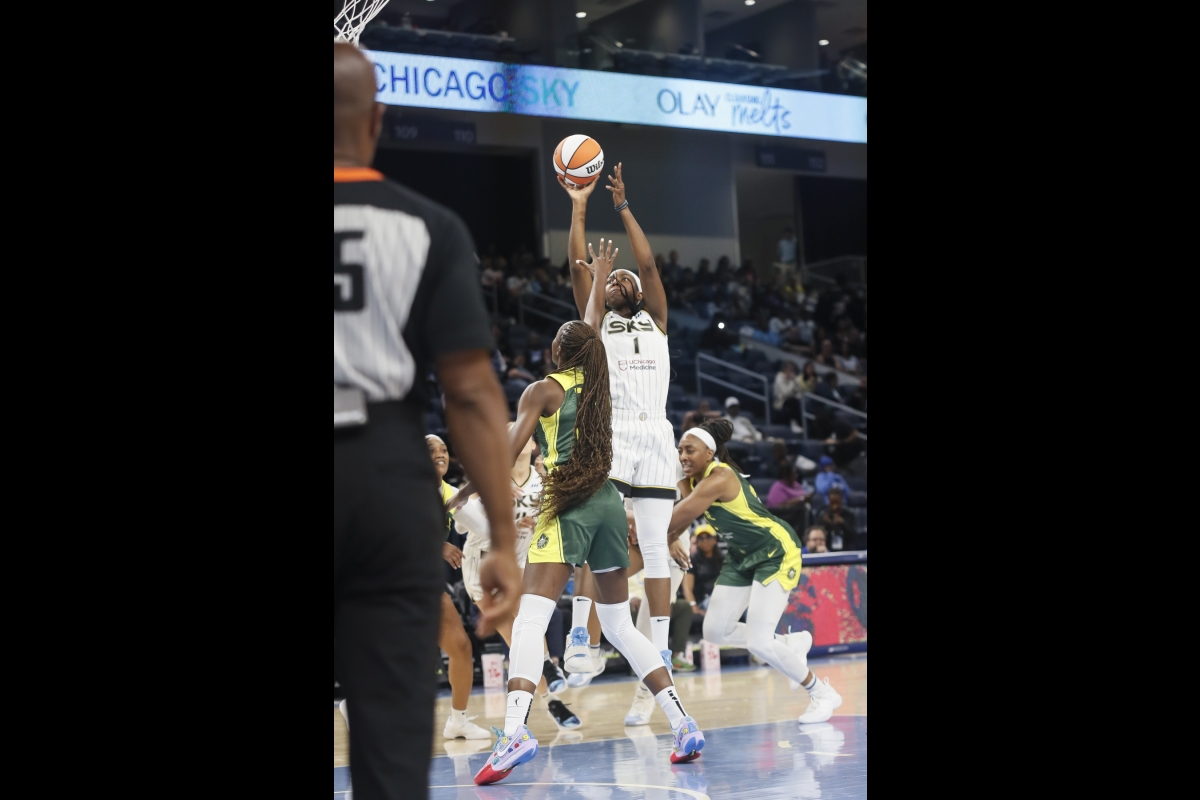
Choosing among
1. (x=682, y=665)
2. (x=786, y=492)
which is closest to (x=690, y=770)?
(x=682, y=665)

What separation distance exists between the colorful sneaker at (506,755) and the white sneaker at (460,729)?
1586 millimetres

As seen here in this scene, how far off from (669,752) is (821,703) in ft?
4.30

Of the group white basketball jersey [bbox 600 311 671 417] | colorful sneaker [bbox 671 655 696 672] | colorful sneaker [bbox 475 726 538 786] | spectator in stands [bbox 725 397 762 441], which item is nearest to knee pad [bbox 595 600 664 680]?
colorful sneaker [bbox 475 726 538 786]

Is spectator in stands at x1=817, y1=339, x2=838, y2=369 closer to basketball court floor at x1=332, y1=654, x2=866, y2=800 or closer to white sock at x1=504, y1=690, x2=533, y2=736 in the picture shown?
basketball court floor at x1=332, y1=654, x2=866, y2=800

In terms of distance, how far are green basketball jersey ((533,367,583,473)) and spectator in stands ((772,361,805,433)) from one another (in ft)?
38.8

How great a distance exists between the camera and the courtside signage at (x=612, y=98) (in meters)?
16.9

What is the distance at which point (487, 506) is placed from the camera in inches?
96.3

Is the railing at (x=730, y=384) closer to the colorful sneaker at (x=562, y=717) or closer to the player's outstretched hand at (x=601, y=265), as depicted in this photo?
the colorful sneaker at (x=562, y=717)

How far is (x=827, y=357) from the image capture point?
1934cm
